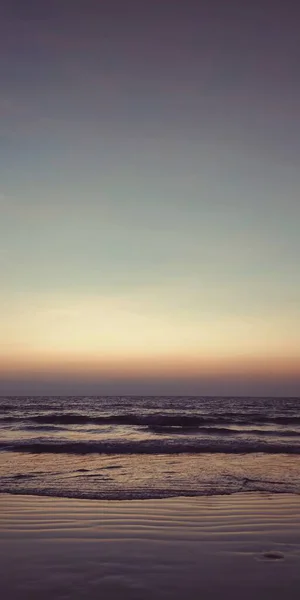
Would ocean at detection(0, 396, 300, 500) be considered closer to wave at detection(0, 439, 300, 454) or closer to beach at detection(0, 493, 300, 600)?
wave at detection(0, 439, 300, 454)

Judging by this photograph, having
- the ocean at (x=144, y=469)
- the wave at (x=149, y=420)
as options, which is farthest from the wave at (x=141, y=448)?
the wave at (x=149, y=420)

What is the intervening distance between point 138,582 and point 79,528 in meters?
2.30

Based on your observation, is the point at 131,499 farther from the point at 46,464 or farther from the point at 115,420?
the point at 115,420

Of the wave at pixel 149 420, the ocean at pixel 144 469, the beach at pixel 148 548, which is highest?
the beach at pixel 148 548

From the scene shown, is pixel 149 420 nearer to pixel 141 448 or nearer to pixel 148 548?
pixel 141 448

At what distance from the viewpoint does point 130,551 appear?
5258mm

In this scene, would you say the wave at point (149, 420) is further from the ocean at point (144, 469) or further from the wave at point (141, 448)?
the ocean at point (144, 469)

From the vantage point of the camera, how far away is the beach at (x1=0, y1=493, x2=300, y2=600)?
4.13 m

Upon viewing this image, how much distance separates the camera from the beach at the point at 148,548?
13.6 ft

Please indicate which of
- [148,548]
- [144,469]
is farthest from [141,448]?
[148,548]

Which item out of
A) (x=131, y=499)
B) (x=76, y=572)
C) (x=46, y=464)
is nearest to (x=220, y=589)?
(x=76, y=572)

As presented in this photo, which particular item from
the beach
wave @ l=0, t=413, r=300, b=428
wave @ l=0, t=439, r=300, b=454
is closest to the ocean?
wave @ l=0, t=439, r=300, b=454

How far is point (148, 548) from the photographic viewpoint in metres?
5.39

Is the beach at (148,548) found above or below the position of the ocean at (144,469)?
above
